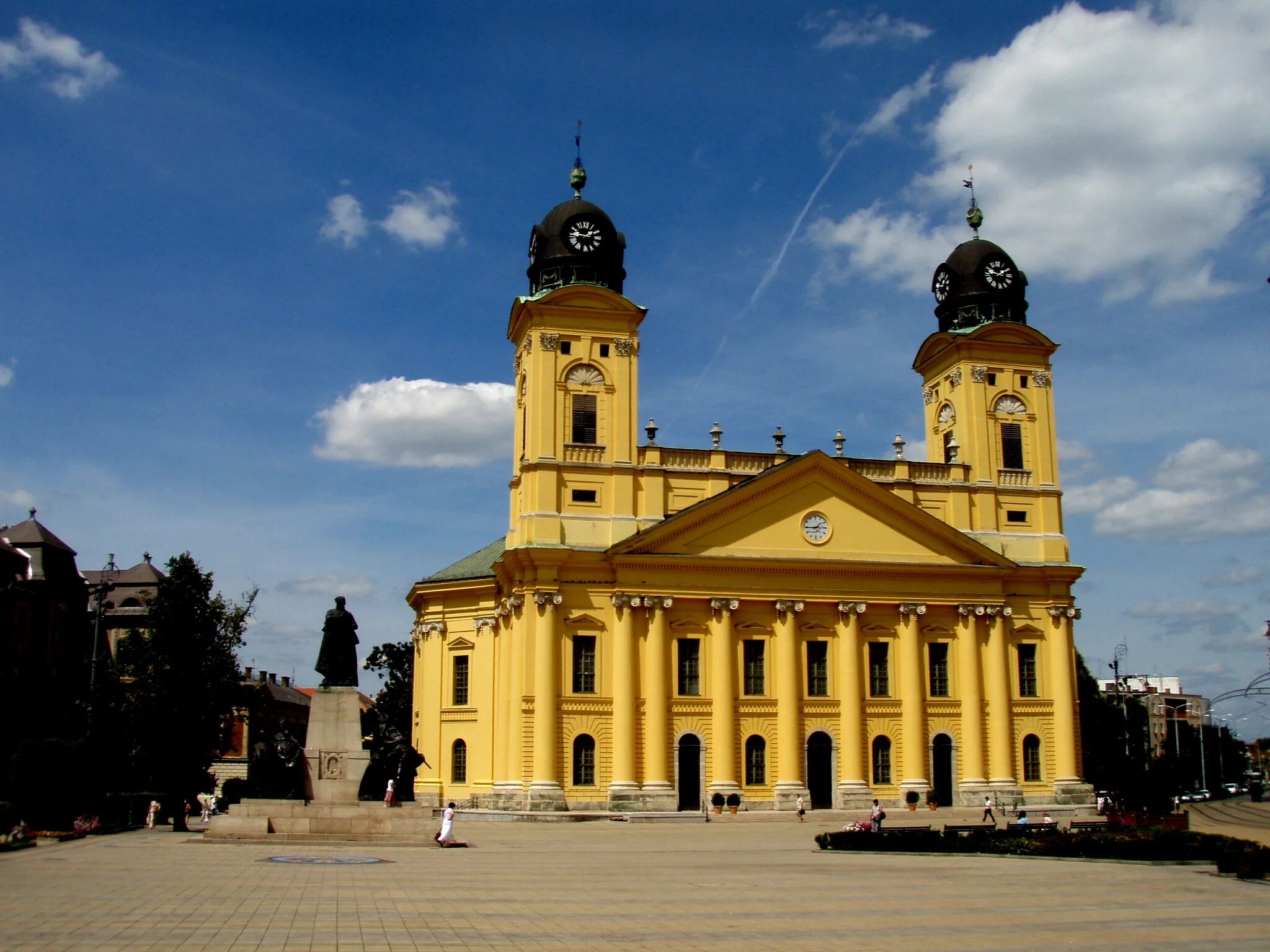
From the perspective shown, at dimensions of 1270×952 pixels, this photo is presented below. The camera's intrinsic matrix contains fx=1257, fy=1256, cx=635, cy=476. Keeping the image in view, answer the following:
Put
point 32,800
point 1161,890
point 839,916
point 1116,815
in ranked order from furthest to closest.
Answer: point 1116,815 < point 32,800 < point 1161,890 < point 839,916

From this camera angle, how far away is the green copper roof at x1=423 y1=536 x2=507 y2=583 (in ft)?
191

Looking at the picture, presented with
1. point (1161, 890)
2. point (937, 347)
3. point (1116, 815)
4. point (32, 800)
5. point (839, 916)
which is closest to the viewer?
point (839, 916)

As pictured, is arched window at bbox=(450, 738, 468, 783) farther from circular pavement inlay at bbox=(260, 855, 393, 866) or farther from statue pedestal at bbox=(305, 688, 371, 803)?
circular pavement inlay at bbox=(260, 855, 393, 866)

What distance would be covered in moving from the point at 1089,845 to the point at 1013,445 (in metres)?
33.1

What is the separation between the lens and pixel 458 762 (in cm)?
5509

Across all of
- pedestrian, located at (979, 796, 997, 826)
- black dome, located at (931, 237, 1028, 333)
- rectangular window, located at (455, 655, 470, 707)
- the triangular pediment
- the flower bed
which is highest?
black dome, located at (931, 237, 1028, 333)

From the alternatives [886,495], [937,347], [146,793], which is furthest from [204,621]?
[937,347]

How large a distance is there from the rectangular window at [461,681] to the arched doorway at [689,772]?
10115mm

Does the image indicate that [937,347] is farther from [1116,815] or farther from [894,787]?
[1116,815]

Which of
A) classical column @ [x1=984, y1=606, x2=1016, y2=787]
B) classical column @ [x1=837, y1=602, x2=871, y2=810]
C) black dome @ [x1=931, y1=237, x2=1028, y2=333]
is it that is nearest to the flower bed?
classical column @ [x1=837, y1=602, x2=871, y2=810]

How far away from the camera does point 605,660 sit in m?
51.9

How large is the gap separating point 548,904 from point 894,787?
3687 centimetres

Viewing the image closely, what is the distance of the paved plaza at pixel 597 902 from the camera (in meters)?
15.7

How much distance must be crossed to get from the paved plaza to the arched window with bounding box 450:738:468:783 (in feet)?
80.2
